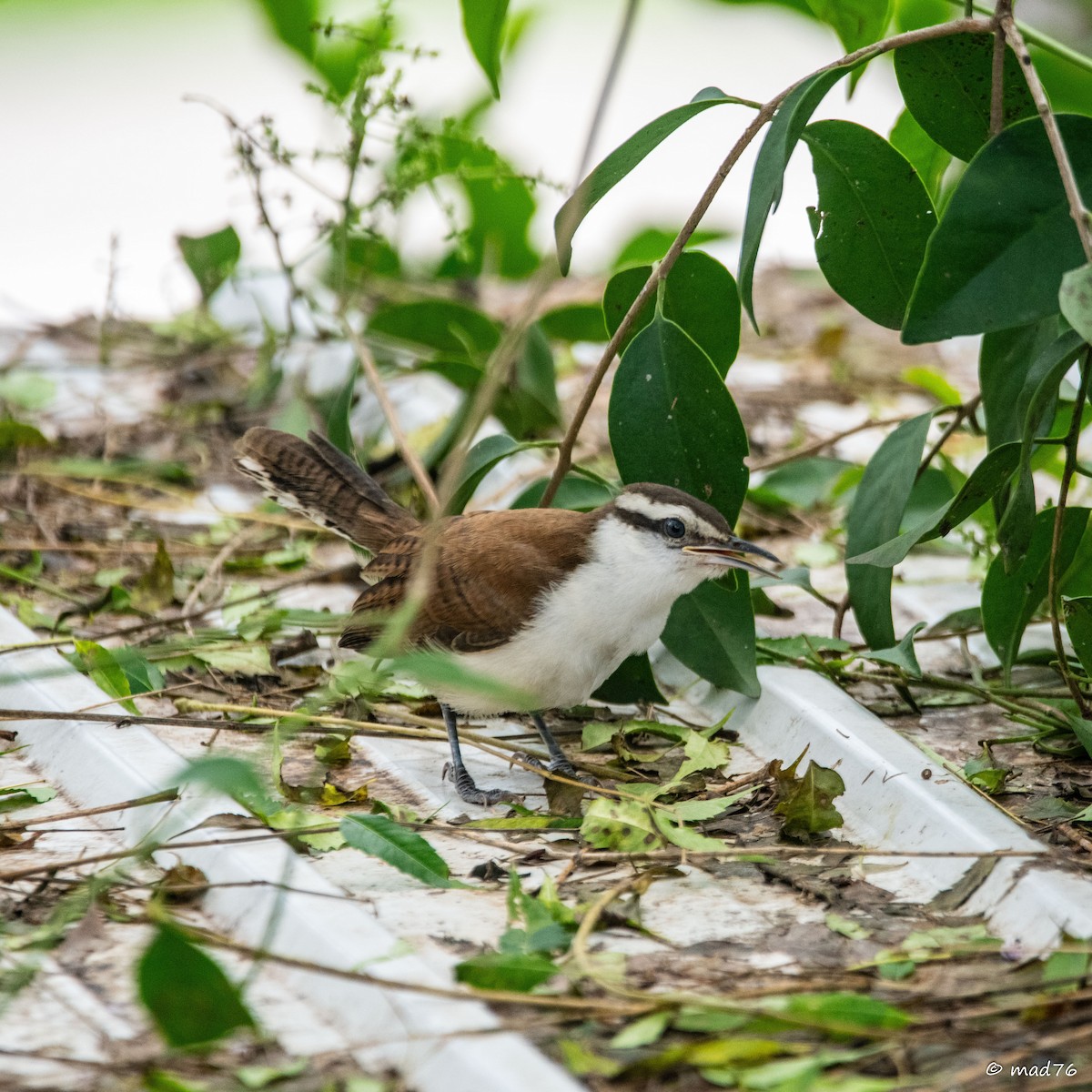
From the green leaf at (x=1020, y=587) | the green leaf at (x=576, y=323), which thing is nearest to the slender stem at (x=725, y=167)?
the green leaf at (x=1020, y=587)

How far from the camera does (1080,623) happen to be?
3.42 metres

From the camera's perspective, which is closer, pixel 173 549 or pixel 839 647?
pixel 839 647

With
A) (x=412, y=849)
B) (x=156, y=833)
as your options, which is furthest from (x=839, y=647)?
(x=156, y=833)

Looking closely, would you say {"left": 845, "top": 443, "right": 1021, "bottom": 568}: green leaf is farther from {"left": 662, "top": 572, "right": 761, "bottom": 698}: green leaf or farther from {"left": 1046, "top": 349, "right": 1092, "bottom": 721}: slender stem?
{"left": 662, "top": 572, "right": 761, "bottom": 698}: green leaf

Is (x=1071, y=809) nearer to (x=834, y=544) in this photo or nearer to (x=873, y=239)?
(x=873, y=239)

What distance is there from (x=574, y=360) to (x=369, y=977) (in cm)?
525

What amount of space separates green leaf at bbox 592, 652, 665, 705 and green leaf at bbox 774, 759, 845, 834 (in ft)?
2.74

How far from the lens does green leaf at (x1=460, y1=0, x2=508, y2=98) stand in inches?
149

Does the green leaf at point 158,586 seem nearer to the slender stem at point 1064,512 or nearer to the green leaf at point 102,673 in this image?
the green leaf at point 102,673

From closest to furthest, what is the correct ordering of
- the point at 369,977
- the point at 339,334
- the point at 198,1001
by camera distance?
the point at 198,1001 < the point at 369,977 < the point at 339,334

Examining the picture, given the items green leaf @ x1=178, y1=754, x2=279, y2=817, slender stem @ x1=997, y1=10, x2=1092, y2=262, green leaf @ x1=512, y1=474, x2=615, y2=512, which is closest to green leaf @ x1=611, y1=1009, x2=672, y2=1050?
green leaf @ x1=178, y1=754, x2=279, y2=817

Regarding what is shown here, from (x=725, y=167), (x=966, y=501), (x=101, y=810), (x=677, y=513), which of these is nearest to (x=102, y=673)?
(x=101, y=810)

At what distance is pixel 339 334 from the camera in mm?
6477

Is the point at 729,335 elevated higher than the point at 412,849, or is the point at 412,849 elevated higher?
the point at 729,335
